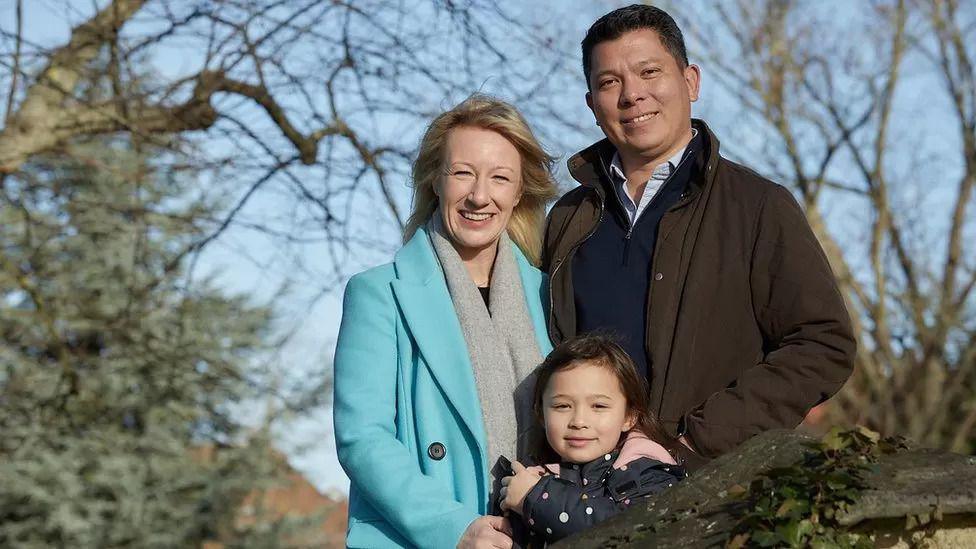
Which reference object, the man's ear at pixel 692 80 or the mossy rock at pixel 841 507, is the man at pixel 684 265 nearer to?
the man's ear at pixel 692 80

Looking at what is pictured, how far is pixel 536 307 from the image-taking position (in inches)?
140

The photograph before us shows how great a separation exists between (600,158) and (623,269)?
1.29 ft

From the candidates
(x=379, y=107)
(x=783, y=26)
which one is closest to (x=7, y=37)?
(x=379, y=107)

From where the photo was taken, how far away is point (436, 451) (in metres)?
3.28

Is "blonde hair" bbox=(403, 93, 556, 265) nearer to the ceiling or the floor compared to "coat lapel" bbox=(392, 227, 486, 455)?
nearer to the ceiling

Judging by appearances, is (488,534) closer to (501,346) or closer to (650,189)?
(501,346)

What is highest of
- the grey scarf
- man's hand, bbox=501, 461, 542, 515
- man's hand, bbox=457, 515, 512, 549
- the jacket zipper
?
the jacket zipper

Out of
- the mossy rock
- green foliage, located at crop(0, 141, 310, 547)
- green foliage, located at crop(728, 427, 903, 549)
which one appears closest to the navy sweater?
the mossy rock

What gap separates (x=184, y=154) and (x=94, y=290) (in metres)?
7.79

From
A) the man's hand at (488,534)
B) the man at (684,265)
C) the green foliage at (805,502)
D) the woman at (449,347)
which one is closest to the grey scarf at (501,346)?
the woman at (449,347)

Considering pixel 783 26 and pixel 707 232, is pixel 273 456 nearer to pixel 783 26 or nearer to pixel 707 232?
pixel 783 26

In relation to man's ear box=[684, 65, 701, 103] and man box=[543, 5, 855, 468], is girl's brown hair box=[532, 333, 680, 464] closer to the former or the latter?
man box=[543, 5, 855, 468]

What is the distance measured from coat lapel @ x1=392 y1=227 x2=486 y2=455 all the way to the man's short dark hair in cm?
75

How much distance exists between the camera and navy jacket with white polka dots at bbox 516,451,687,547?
2.87 m
